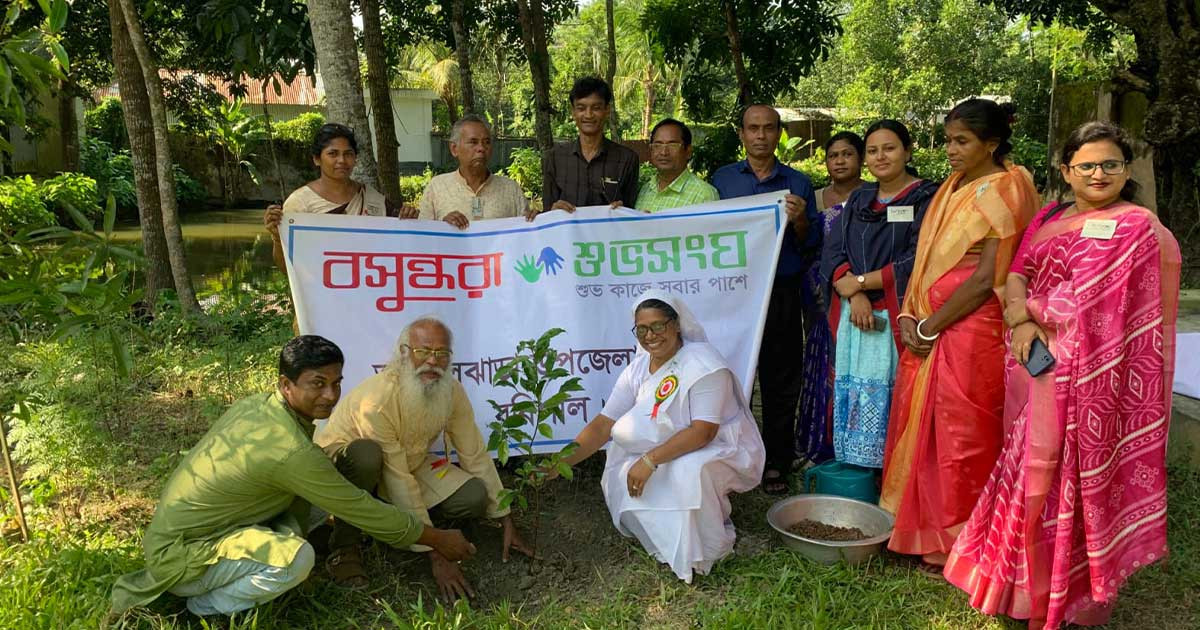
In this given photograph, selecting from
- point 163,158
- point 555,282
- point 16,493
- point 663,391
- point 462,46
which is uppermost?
point 462,46

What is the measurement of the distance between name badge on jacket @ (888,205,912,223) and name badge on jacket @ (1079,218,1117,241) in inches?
30.7

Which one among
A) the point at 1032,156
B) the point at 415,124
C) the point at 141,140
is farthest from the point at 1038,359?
the point at 415,124

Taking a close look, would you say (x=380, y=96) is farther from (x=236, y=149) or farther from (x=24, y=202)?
(x=236, y=149)

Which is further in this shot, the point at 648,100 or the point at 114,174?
the point at 648,100

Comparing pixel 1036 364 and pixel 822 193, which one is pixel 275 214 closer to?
pixel 822 193

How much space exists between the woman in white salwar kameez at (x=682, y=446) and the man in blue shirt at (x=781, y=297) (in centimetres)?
71

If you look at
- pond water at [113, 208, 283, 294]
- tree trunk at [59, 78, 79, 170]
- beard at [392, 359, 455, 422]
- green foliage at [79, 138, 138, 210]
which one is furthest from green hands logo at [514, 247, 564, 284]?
green foliage at [79, 138, 138, 210]

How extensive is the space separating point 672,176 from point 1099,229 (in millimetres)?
1886

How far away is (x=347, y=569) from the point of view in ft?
10.0

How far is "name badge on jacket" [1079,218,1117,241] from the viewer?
2.46 meters

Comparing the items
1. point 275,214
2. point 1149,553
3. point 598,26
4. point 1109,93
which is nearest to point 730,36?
point 1109,93

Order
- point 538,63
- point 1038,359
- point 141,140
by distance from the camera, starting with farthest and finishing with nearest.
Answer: point 538,63
point 141,140
point 1038,359

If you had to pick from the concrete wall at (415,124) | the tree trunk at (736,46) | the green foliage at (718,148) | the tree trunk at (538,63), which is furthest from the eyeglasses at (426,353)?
the concrete wall at (415,124)

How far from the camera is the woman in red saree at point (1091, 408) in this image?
247 cm
